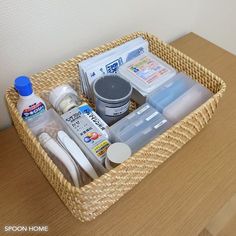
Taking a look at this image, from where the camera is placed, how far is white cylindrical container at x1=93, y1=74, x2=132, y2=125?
0.55m

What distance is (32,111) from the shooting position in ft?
1.77

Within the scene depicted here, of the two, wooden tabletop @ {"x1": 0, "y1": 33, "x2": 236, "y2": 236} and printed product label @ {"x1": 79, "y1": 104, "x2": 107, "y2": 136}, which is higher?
printed product label @ {"x1": 79, "y1": 104, "x2": 107, "y2": 136}

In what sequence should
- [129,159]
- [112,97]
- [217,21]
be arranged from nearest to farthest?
[129,159] < [112,97] < [217,21]

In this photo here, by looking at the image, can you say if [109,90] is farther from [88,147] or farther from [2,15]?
[2,15]

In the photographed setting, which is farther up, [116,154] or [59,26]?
[59,26]

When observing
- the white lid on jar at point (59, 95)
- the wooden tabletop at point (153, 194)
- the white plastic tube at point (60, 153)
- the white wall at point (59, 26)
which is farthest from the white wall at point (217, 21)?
the white plastic tube at point (60, 153)

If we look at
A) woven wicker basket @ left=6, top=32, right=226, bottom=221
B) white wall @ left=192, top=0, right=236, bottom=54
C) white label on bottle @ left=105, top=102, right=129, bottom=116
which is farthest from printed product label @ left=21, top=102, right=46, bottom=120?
white wall @ left=192, top=0, right=236, bottom=54

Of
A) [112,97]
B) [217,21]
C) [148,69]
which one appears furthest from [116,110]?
[217,21]

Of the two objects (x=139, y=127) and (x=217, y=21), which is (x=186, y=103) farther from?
(x=217, y=21)

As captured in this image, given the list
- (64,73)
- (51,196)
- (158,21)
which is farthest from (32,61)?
(158,21)

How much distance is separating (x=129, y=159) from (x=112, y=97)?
15cm

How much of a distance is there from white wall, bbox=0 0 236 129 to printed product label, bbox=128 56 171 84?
0.12m

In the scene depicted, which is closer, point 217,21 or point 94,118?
point 94,118

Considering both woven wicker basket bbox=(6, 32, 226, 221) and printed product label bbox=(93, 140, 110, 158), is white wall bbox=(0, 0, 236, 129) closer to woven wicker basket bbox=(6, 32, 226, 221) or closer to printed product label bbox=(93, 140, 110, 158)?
woven wicker basket bbox=(6, 32, 226, 221)
